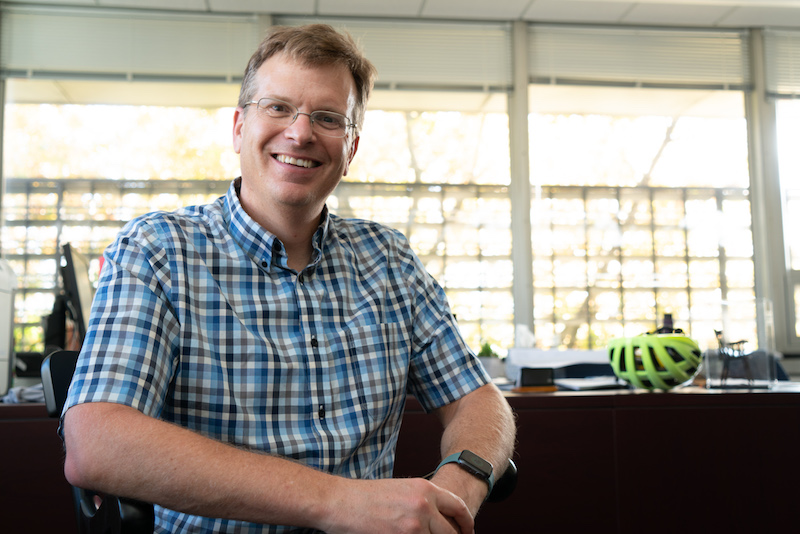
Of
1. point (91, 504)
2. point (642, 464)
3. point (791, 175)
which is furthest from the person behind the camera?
point (791, 175)

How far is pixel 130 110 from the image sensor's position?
406 centimetres

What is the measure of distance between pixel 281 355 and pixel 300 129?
0.41 metres

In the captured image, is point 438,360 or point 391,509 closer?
point 391,509

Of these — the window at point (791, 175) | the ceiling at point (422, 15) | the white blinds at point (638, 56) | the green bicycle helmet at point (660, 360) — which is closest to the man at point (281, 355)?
the green bicycle helmet at point (660, 360)

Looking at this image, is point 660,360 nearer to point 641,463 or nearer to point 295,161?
point 641,463

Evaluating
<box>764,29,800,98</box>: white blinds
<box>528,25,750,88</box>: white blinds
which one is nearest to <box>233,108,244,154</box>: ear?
<box>528,25,750,88</box>: white blinds

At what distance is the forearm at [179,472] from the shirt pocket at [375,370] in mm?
258

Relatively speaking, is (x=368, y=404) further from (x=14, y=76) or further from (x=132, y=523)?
(x=14, y=76)

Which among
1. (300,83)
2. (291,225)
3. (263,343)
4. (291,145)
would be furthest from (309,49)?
(263,343)

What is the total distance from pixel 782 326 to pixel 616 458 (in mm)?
3274

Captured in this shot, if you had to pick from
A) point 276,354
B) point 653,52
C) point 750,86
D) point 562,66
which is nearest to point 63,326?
point 276,354

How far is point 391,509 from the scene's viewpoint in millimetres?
907

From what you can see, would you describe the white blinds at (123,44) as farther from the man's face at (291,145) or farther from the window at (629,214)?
the man's face at (291,145)

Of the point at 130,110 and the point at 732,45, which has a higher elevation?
the point at 732,45
